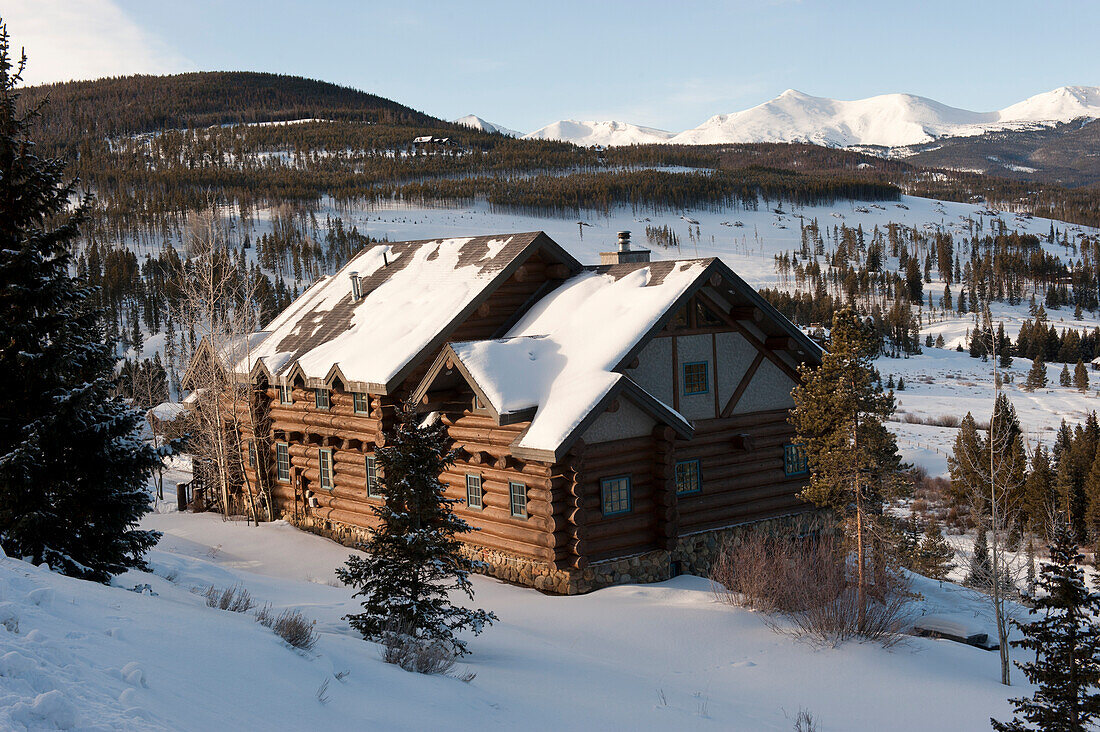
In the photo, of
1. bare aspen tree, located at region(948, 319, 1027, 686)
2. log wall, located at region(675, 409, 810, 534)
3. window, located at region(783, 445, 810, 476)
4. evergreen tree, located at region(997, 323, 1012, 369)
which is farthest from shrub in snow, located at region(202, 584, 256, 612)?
evergreen tree, located at region(997, 323, 1012, 369)

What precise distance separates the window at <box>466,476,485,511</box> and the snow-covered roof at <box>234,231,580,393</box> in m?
3.11

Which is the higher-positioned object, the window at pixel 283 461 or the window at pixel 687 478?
the window at pixel 687 478

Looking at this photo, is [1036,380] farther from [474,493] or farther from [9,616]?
[9,616]

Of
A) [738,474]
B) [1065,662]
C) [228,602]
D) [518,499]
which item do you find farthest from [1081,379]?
[228,602]

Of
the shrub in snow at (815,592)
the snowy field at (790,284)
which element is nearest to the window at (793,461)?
the shrub in snow at (815,592)

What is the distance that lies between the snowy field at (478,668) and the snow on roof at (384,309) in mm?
5866

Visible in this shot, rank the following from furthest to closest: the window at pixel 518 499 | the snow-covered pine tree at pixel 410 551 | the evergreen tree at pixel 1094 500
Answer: the evergreen tree at pixel 1094 500 < the window at pixel 518 499 < the snow-covered pine tree at pixel 410 551

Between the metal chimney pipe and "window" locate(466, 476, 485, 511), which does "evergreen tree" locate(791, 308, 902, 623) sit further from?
the metal chimney pipe

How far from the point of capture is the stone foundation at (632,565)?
1714 cm

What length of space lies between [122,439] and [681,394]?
39.6ft

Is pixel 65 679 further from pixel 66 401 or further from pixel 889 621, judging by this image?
pixel 889 621

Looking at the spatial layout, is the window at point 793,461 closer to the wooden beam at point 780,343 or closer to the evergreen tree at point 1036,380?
the wooden beam at point 780,343

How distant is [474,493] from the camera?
1925 centimetres

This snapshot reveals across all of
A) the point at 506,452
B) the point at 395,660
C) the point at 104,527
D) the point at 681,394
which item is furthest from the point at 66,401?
the point at 681,394
